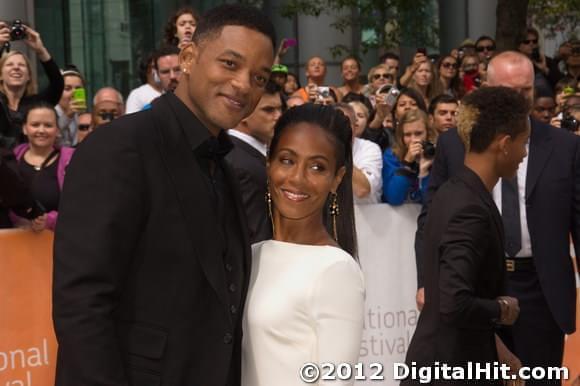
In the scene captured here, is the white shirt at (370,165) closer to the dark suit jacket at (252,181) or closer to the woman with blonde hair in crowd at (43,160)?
the woman with blonde hair in crowd at (43,160)

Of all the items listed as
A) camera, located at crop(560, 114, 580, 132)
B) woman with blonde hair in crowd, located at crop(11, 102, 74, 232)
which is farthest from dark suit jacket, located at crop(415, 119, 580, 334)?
woman with blonde hair in crowd, located at crop(11, 102, 74, 232)

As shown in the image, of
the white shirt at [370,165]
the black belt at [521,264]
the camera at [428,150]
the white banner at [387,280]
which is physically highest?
the camera at [428,150]

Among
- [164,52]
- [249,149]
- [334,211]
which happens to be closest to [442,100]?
[164,52]

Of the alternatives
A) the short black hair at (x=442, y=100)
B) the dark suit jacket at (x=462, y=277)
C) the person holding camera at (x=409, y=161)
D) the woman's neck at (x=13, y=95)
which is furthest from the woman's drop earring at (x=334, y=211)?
the woman's neck at (x=13, y=95)

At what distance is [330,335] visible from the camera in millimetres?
3041

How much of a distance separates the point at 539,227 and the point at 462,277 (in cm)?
162

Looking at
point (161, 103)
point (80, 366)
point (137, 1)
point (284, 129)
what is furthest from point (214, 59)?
point (137, 1)

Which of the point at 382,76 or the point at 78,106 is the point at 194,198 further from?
the point at 382,76

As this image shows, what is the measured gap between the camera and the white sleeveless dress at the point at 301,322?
3.06 metres

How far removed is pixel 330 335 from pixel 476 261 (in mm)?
1265

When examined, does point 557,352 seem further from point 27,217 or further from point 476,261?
point 27,217

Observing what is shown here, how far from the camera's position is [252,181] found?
435 cm

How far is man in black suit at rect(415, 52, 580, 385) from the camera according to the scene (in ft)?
18.0

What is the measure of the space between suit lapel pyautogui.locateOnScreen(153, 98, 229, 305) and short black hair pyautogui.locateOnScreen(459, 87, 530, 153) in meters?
1.95
